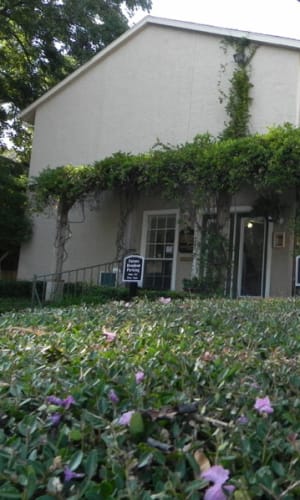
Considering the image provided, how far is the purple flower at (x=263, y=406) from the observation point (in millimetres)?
1370

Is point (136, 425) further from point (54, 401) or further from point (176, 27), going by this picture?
point (176, 27)

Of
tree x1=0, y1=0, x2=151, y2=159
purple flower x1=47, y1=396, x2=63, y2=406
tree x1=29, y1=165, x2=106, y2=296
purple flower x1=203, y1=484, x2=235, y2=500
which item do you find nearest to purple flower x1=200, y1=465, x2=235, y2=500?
purple flower x1=203, y1=484, x2=235, y2=500

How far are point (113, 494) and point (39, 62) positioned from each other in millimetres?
19363

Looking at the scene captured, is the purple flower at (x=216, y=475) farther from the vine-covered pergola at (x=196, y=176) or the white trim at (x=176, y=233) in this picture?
the white trim at (x=176, y=233)

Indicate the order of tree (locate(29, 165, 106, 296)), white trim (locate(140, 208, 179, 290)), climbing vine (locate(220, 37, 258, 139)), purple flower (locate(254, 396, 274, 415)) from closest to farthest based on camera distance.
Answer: purple flower (locate(254, 396, 274, 415))
climbing vine (locate(220, 37, 258, 139))
tree (locate(29, 165, 106, 296))
white trim (locate(140, 208, 179, 290))

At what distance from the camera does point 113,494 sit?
40.8 inches

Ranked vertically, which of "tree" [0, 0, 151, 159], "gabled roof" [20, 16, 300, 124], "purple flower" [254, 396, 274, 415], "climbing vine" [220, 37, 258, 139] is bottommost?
"purple flower" [254, 396, 274, 415]

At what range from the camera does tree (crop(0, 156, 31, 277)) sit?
13000 mm

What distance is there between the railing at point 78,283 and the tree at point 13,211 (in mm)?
1725

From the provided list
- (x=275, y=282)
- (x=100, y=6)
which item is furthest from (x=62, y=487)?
(x=100, y=6)

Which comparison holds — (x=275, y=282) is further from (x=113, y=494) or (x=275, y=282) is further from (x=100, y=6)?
(x=100, y=6)

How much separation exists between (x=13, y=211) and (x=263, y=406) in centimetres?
1269

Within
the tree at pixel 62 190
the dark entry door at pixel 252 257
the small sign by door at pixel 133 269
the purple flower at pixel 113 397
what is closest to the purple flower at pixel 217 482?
the purple flower at pixel 113 397

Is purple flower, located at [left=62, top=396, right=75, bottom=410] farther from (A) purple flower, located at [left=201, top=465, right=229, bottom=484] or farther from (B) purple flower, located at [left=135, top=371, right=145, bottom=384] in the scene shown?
(A) purple flower, located at [left=201, top=465, right=229, bottom=484]
